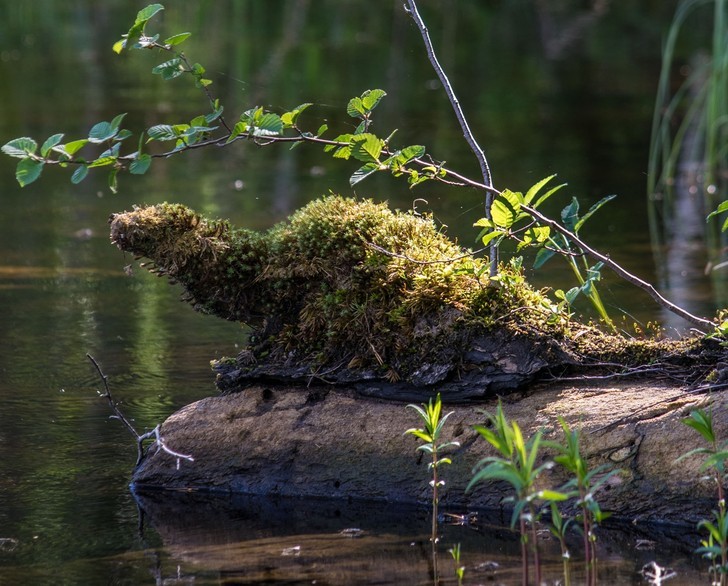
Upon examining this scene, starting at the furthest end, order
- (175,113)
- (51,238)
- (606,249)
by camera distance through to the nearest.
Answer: (175,113), (51,238), (606,249)

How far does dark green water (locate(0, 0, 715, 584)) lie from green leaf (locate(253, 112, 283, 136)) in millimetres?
1330

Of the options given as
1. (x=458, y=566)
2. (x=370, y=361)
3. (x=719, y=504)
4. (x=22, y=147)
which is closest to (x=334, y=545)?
(x=458, y=566)

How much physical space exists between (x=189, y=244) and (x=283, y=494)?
101cm

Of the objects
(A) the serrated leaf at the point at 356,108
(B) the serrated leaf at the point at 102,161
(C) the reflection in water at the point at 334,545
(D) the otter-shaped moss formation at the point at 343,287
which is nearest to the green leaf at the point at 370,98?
(A) the serrated leaf at the point at 356,108

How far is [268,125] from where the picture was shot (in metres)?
4.18

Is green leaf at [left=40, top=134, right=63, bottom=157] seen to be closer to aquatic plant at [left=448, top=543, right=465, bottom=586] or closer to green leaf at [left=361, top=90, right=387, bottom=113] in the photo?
green leaf at [left=361, top=90, right=387, bottom=113]

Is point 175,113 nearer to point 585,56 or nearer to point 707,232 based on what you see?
point 707,232

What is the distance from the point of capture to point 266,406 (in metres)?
4.58

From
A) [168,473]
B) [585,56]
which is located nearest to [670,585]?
[168,473]

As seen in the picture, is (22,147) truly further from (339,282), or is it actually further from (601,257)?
(601,257)

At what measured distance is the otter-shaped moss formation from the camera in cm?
445

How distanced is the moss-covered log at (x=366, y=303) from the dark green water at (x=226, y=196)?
571 millimetres

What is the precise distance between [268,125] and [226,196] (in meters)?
5.94

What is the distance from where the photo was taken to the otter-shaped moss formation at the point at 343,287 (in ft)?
14.6
